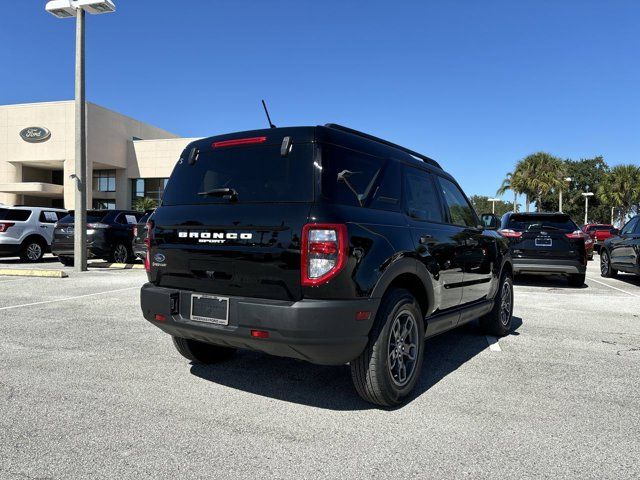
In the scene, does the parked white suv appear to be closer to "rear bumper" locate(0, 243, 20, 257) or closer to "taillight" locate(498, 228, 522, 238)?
"rear bumper" locate(0, 243, 20, 257)

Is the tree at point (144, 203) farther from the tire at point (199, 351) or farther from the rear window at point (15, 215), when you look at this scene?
the tire at point (199, 351)

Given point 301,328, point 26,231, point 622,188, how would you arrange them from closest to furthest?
point 301,328 < point 26,231 < point 622,188

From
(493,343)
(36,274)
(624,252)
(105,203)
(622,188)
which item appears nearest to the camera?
(493,343)

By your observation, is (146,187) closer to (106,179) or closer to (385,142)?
(106,179)

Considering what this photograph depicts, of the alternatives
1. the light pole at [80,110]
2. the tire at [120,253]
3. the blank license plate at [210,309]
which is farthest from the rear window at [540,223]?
the tire at [120,253]

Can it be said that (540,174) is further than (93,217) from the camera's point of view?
Yes

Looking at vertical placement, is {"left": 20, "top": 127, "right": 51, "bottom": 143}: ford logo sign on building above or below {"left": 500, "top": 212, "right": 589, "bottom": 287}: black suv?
above

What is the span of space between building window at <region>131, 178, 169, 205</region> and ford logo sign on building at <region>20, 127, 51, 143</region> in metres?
8.13

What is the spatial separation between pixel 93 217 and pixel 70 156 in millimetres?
29103

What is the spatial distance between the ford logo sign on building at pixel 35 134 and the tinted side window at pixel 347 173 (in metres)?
43.1

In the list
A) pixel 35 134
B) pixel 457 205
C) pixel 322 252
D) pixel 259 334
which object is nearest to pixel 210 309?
pixel 259 334

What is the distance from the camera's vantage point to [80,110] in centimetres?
1297

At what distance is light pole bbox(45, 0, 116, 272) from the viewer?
12.4 meters

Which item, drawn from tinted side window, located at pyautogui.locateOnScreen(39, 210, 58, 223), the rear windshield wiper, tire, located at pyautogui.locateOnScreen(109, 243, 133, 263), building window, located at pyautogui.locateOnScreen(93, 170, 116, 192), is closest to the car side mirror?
the rear windshield wiper
